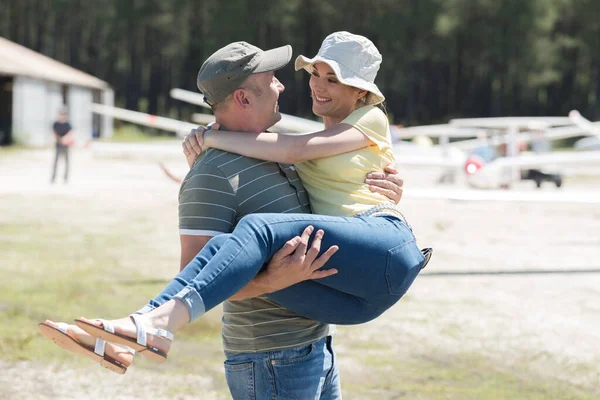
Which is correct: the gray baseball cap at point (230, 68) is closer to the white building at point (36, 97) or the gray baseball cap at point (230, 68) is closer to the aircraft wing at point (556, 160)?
the aircraft wing at point (556, 160)

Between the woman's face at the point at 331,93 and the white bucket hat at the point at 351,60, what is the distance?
42mm

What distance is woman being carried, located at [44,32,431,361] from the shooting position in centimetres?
204

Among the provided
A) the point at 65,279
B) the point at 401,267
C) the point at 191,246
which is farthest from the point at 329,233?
the point at 65,279

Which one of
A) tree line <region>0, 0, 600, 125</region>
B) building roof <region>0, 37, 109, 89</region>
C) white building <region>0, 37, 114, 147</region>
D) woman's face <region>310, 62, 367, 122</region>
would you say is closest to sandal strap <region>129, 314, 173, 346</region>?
woman's face <region>310, 62, 367, 122</region>

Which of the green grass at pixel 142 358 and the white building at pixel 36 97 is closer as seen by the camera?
the green grass at pixel 142 358

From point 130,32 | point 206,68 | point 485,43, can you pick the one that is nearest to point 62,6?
point 130,32

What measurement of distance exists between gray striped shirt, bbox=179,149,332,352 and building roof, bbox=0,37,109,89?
110ft

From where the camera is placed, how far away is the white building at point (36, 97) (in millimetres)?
34688

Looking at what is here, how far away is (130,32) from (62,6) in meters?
5.68

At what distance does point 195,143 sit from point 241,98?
0.22m

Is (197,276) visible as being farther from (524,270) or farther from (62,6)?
(62,6)

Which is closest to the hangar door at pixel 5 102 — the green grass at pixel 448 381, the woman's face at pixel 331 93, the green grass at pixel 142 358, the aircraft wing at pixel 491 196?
the green grass at pixel 142 358

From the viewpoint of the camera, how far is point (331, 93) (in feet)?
8.76

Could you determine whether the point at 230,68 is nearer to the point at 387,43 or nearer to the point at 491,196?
the point at 491,196
